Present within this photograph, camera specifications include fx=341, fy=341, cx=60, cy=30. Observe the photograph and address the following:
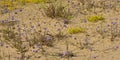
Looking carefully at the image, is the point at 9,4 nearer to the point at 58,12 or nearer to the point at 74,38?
the point at 58,12

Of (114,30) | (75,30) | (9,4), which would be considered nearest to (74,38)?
(75,30)

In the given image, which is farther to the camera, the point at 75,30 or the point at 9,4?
the point at 9,4

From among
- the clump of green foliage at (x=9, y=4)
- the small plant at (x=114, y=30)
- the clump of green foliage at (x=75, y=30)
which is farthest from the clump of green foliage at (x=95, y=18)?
the clump of green foliage at (x=9, y=4)

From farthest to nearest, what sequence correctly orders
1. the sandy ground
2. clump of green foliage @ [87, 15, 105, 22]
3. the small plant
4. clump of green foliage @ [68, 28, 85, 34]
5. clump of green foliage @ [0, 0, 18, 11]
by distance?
clump of green foliage @ [0, 0, 18, 11] → clump of green foliage @ [87, 15, 105, 22] → clump of green foliage @ [68, 28, 85, 34] → the small plant → the sandy ground

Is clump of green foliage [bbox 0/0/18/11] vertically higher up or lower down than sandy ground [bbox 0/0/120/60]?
higher up

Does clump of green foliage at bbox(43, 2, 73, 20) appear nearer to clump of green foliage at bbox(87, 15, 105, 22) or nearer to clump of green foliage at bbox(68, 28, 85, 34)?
clump of green foliage at bbox(87, 15, 105, 22)

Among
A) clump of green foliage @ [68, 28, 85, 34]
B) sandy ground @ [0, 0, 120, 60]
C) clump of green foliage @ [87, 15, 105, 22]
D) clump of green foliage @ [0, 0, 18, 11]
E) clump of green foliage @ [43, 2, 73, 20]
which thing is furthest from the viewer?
clump of green foliage @ [0, 0, 18, 11]

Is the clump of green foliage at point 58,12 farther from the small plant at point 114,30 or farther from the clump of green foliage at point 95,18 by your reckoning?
the small plant at point 114,30

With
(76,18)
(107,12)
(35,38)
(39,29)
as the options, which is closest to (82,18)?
(76,18)

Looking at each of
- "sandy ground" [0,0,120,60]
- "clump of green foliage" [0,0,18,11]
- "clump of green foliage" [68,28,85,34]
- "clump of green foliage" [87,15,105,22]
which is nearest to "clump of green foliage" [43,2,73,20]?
"sandy ground" [0,0,120,60]
